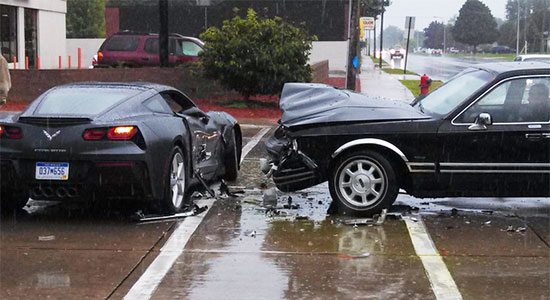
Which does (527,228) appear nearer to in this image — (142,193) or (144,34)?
(142,193)

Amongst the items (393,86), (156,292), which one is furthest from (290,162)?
(393,86)

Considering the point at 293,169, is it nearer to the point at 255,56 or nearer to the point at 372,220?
the point at 372,220

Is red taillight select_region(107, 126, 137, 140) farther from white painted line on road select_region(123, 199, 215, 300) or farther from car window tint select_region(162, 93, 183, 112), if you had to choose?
car window tint select_region(162, 93, 183, 112)

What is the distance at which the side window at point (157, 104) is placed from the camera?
8.62 meters

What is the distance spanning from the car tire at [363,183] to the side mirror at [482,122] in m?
0.93

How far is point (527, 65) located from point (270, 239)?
11.3ft

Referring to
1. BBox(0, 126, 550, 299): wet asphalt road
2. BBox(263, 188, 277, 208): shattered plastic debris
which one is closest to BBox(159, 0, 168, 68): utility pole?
BBox(0, 126, 550, 299): wet asphalt road

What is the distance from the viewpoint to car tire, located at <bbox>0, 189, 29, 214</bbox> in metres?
8.35

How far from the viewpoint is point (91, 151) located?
7707mm

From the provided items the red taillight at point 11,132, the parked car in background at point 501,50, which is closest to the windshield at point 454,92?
the red taillight at point 11,132

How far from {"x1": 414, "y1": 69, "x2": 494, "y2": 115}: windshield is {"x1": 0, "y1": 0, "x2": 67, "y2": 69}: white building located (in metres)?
28.9

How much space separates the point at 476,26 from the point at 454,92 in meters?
94.2

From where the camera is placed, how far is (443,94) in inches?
361

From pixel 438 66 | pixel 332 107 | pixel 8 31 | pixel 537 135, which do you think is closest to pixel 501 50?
pixel 438 66
